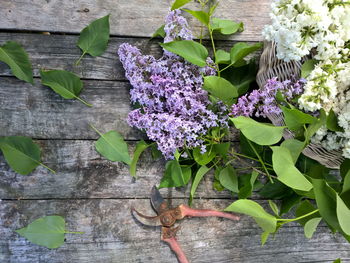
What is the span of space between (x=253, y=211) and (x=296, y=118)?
7.3 inches

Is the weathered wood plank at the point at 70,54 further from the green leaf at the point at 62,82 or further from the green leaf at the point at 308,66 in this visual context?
the green leaf at the point at 308,66

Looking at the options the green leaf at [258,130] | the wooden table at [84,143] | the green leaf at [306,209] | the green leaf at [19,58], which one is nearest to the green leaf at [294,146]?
the green leaf at [258,130]

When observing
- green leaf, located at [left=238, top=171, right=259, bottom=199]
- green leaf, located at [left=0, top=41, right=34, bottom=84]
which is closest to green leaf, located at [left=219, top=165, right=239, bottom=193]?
green leaf, located at [left=238, top=171, right=259, bottom=199]

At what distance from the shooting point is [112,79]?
99 cm

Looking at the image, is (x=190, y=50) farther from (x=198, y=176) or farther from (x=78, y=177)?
(x=78, y=177)

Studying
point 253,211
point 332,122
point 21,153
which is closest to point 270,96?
point 332,122

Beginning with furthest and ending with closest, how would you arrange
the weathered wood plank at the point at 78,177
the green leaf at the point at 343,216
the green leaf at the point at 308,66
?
the weathered wood plank at the point at 78,177 < the green leaf at the point at 308,66 < the green leaf at the point at 343,216

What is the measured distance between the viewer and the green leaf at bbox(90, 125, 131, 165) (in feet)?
3.09

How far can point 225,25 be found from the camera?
979mm

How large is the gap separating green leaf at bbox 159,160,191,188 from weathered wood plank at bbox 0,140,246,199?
3 centimetres

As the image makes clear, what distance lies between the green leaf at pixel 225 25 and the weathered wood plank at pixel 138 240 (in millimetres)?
439

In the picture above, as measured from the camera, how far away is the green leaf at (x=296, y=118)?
2.27 feet

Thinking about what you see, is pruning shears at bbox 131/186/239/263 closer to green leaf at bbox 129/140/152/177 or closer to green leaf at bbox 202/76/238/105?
green leaf at bbox 129/140/152/177

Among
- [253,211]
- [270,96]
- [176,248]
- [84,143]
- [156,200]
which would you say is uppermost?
[270,96]
